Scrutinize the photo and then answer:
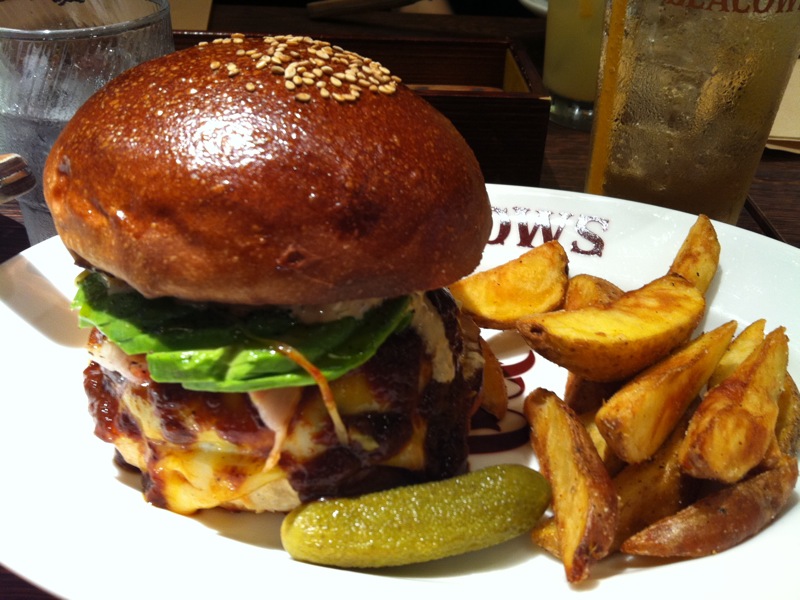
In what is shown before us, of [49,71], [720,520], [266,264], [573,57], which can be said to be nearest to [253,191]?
[266,264]

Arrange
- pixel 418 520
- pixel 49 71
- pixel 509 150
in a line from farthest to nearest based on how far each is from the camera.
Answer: pixel 509 150, pixel 49 71, pixel 418 520

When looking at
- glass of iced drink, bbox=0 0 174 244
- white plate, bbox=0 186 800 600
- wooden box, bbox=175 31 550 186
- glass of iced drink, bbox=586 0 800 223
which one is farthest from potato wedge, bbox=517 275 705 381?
glass of iced drink, bbox=0 0 174 244

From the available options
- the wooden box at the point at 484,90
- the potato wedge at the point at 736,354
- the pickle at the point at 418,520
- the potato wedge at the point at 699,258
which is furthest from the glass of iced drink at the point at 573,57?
the pickle at the point at 418,520

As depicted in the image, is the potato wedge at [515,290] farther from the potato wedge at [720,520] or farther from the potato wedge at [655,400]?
the potato wedge at [720,520]

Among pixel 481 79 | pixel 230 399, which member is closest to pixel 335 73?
pixel 230 399

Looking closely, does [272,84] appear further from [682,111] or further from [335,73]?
[682,111]

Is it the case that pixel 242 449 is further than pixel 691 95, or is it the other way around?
pixel 691 95

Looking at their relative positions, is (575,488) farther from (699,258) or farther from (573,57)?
(573,57)
